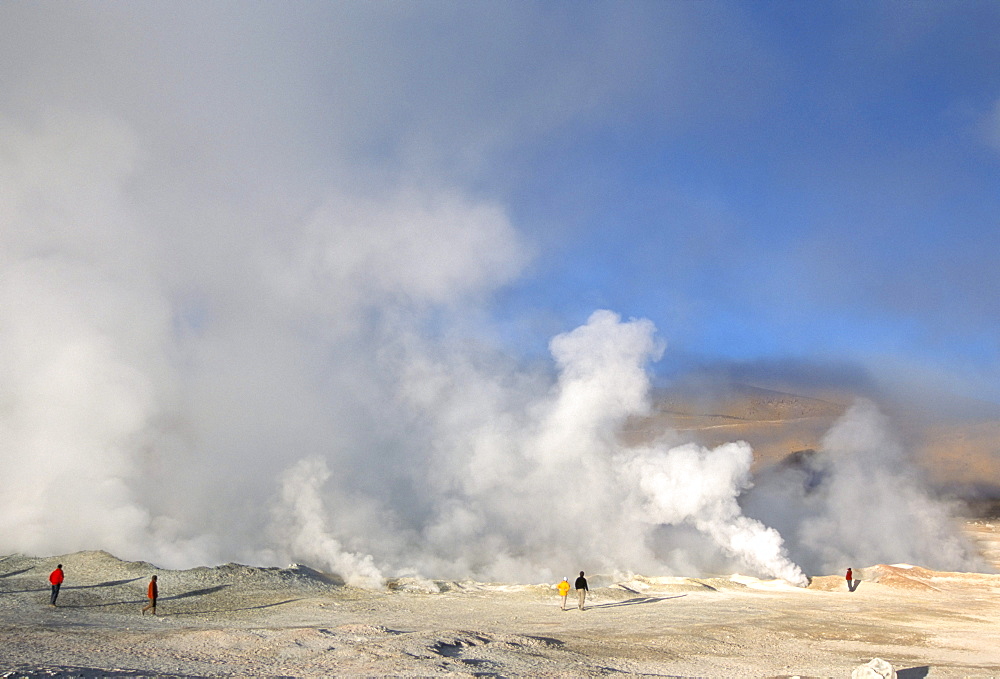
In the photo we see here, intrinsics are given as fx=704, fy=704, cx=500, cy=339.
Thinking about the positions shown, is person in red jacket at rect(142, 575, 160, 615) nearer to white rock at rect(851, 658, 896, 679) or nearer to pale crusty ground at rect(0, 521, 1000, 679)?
pale crusty ground at rect(0, 521, 1000, 679)

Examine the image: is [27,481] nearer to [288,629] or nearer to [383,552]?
[383,552]

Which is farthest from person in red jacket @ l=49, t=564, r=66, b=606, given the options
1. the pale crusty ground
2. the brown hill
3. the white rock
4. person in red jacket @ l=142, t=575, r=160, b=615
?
the brown hill

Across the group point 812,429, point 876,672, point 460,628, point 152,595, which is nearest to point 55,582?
point 152,595

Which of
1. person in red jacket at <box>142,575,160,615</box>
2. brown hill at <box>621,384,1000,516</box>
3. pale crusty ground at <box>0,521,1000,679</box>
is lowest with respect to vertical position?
pale crusty ground at <box>0,521,1000,679</box>

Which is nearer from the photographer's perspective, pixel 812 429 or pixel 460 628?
pixel 460 628

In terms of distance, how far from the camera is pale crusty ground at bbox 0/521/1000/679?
14.6 m

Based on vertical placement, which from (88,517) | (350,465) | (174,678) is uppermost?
(350,465)

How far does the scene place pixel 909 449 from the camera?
88.4m

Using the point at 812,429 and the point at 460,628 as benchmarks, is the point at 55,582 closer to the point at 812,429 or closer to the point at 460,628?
the point at 460,628

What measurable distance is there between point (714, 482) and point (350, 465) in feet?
94.6

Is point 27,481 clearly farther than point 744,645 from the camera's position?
Yes

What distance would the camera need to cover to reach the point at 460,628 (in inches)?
803

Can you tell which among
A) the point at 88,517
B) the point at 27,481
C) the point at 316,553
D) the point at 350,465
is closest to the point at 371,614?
the point at 316,553

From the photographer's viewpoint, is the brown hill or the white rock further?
the brown hill
